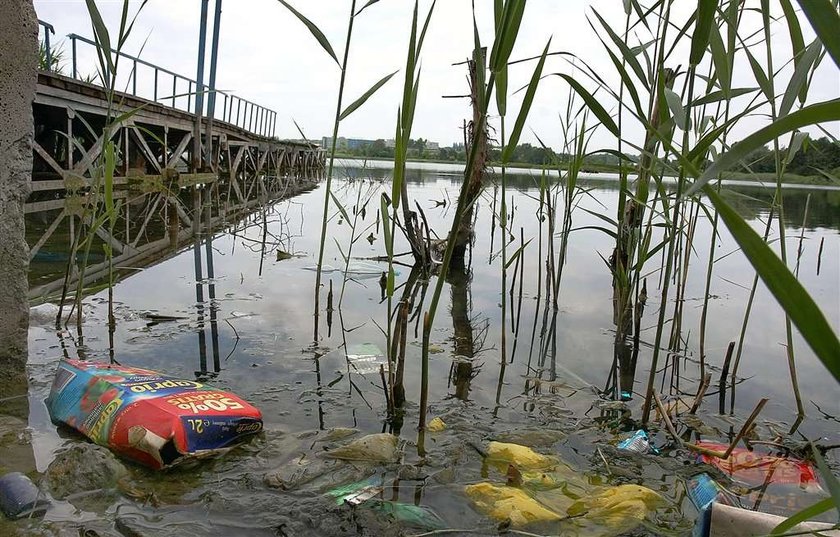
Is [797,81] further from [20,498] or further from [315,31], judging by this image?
[20,498]

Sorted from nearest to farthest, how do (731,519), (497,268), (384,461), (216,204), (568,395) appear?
(731,519)
(384,461)
(568,395)
(497,268)
(216,204)

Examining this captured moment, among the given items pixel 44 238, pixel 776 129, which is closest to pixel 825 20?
pixel 776 129

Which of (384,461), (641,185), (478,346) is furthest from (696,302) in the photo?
(384,461)

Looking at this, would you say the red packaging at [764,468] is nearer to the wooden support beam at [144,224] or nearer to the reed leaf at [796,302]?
the reed leaf at [796,302]

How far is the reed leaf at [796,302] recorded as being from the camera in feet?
1.94

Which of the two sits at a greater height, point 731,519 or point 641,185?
point 641,185

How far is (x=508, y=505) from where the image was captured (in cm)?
150

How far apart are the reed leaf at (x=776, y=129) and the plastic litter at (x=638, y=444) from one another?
1479mm

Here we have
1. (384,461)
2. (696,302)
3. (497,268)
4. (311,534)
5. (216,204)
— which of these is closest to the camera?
(311,534)

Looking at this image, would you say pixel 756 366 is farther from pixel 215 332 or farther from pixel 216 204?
pixel 216 204

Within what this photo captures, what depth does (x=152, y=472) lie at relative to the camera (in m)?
1.59

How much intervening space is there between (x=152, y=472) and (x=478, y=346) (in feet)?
6.12

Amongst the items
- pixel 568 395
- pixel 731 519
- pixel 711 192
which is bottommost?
pixel 568 395

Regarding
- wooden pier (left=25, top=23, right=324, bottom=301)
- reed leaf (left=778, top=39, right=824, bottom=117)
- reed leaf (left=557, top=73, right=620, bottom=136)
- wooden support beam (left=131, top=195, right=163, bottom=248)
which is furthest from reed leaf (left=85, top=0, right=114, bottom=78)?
wooden support beam (left=131, top=195, right=163, bottom=248)
